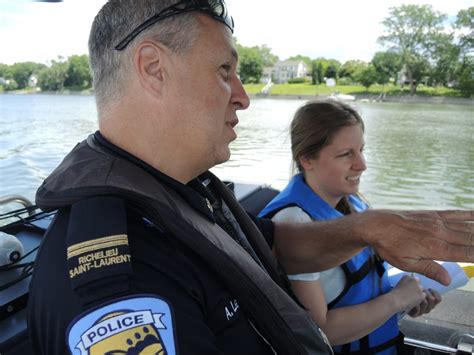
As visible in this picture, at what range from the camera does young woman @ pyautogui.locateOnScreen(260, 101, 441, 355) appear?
1.56m

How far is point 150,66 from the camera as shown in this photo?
0.97m

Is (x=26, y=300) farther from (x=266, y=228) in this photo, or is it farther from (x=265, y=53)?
(x=265, y=53)

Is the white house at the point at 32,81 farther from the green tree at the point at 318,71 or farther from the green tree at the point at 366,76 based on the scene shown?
the green tree at the point at 318,71

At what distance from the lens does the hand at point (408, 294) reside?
166cm

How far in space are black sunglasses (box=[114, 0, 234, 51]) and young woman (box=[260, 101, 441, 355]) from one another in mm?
859

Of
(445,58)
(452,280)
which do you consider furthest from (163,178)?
(445,58)

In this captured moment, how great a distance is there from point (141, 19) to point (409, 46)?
15787 millimetres

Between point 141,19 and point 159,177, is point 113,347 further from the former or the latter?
point 141,19

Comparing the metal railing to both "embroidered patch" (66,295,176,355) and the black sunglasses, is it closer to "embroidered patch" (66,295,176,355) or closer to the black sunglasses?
the black sunglasses

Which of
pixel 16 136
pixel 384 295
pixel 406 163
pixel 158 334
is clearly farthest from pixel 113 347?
pixel 406 163

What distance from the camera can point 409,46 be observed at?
15.0m

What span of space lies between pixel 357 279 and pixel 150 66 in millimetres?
1125

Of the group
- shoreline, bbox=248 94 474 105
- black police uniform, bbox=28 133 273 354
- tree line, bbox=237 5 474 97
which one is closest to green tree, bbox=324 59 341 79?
shoreline, bbox=248 94 474 105

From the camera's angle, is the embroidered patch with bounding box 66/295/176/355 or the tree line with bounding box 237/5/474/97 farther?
the tree line with bounding box 237/5/474/97
